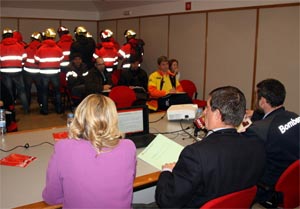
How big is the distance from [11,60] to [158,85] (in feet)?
9.86

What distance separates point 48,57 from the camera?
6.31 metres

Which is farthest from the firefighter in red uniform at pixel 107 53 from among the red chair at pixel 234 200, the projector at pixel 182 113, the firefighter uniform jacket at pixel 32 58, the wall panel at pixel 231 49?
the red chair at pixel 234 200

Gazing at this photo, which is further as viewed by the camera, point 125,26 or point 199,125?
point 125,26

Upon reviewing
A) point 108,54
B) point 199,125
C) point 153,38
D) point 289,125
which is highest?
point 153,38

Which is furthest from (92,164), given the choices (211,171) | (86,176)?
(211,171)

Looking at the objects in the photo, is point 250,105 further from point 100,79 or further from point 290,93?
point 100,79

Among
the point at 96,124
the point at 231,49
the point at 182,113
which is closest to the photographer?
the point at 96,124

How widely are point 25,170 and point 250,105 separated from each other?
171 inches

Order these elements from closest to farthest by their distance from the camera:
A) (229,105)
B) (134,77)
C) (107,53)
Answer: (229,105)
(134,77)
(107,53)

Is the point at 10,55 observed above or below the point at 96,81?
above

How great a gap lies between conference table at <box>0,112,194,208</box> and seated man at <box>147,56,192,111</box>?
1.66 metres

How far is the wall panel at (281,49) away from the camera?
16.2ft

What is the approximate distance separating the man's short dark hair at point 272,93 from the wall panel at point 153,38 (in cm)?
500

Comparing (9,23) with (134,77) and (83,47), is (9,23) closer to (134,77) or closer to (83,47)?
(83,47)
